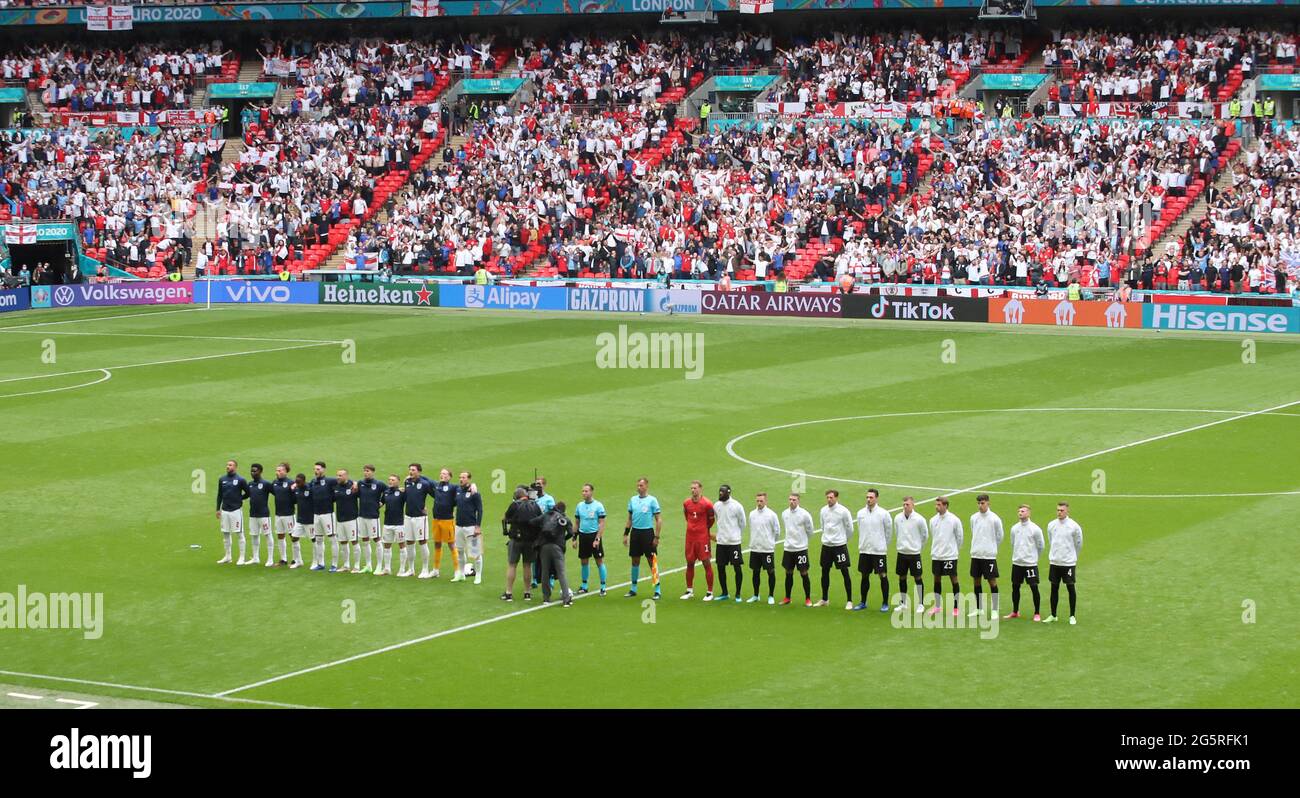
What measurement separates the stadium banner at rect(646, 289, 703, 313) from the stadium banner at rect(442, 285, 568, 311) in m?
3.28

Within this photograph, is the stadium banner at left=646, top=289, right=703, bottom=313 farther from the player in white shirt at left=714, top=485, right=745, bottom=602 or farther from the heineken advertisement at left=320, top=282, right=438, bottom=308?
the player in white shirt at left=714, top=485, right=745, bottom=602

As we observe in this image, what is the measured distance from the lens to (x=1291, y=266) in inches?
2156

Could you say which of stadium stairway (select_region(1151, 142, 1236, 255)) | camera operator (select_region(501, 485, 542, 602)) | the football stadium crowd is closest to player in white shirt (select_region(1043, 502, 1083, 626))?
camera operator (select_region(501, 485, 542, 602))

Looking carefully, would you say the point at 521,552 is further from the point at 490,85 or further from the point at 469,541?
the point at 490,85

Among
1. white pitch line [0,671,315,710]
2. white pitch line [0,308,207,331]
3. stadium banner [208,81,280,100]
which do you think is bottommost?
white pitch line [0,671,315,710]

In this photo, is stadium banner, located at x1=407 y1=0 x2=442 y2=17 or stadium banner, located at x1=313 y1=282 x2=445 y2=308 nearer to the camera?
stadium banner, located at x1=313 y1=282 x2=445 y2=308

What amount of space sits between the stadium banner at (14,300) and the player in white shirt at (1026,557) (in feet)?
163

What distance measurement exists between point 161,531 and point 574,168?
45.1m

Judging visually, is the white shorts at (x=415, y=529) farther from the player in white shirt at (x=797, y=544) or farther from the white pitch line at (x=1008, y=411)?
the white pitch line at (x=1008, y=411)

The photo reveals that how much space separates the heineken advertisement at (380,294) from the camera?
6444 centimetres

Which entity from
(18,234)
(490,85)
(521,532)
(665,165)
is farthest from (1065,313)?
(18,234)

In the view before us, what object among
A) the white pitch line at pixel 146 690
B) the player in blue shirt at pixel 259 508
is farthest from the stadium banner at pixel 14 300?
the white pitch line at pixel 146 690

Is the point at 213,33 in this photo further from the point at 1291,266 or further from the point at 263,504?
the point at 263,504

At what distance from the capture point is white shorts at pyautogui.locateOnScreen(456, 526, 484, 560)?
24203 mm
